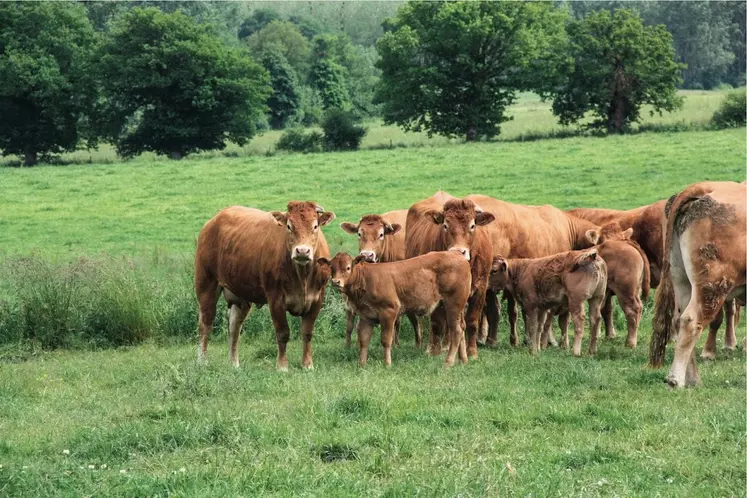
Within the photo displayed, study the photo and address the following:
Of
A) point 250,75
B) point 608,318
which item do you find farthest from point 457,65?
point 608,318

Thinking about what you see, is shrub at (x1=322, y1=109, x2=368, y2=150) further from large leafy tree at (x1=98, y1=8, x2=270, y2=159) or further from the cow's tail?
the cow's tail

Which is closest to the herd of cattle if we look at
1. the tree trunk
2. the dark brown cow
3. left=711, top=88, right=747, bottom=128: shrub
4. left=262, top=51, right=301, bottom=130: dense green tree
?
the dark brown cow

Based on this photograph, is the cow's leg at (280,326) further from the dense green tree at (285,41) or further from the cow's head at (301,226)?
the dense green tree at (285,41)

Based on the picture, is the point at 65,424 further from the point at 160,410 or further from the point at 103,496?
the point at 103,496

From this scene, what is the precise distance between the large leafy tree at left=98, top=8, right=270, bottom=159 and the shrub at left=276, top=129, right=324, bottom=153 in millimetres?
4604

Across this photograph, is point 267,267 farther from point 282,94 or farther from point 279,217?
point 282,94

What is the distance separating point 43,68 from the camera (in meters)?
57.2

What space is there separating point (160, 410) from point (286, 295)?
10.8 ft

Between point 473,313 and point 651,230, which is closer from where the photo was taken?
point 473,313

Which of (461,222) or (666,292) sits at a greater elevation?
(461,222)

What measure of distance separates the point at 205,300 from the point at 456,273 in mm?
3639

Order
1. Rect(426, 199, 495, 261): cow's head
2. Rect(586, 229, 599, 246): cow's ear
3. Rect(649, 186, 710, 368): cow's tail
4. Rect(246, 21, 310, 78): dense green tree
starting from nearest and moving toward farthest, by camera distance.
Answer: Rect(649, 186, 710, 368): cow's tail → Rect(426, 199, 495, 261): cow's head → Rect(586, 229, 599, 246): cow's ear → Rect(246, 21, 310, 78): dense green tree

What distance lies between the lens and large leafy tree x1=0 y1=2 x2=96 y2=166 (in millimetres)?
57188

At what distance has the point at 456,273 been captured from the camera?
12.6 metres
